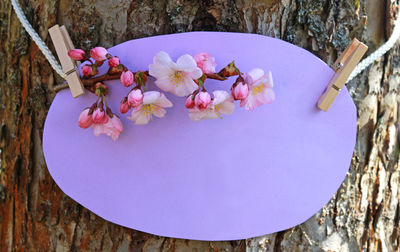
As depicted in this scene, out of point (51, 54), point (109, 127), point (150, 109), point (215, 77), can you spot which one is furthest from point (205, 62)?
point (51, 54)

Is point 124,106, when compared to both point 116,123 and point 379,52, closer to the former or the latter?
point 116,123

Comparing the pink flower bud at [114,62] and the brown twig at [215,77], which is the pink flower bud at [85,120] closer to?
the pink flower bud at [114,62]

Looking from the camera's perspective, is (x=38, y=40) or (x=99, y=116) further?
(x=38, y=40)

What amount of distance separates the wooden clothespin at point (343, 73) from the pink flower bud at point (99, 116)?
0.52m

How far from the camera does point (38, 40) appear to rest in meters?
1.07

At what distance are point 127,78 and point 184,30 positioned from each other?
20 centimetres

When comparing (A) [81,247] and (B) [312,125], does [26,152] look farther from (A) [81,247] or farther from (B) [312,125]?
(B) [312,125]

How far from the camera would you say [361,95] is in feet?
3.74

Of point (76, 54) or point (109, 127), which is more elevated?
point (76, 54)

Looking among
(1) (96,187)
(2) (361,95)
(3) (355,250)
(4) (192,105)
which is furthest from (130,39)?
(3) (355,250)

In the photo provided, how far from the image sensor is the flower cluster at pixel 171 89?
0.93m

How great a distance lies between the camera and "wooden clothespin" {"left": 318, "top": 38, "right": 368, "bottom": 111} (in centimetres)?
104

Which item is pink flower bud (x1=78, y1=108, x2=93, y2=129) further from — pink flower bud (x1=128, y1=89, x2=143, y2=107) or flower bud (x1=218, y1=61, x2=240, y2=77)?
flower bud (x1=218, y1=61, x2=240, y2=77)

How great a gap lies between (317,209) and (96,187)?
21.8 inches
